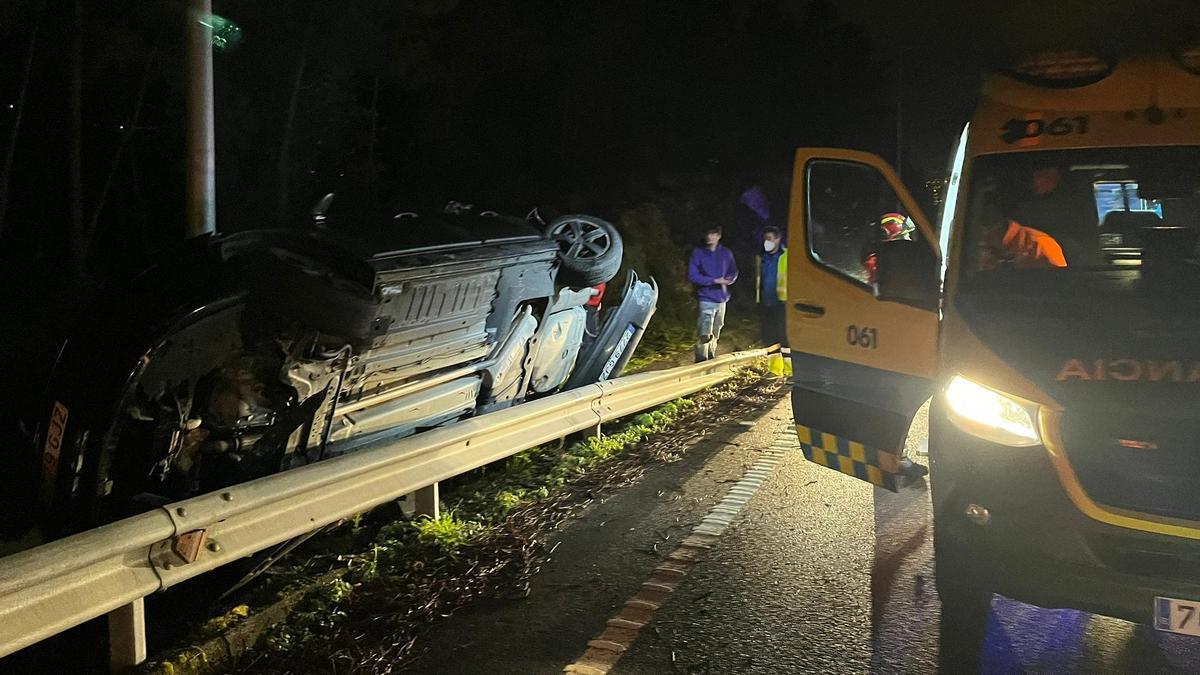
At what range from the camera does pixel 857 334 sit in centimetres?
473

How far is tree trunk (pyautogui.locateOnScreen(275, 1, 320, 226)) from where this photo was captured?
2012cm

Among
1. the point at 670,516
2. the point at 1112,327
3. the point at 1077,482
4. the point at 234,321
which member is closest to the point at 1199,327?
the point at 1112,327

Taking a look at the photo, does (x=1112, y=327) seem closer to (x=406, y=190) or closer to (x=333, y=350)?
(x=333, y=350)

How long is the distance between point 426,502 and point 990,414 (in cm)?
291

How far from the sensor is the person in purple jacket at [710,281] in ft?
33.8

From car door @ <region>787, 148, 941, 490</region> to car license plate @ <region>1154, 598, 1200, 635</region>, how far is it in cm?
145

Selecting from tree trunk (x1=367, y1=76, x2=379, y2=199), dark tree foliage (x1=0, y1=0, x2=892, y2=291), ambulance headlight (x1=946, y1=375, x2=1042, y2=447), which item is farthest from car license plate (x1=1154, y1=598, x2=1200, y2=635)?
tree trunk (x1=367, y1=76, x2=379, y2=199)

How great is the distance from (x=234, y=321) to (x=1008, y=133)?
350 centimetres

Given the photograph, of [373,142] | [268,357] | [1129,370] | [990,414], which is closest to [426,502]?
[268,357]

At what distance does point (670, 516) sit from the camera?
5.48 meters

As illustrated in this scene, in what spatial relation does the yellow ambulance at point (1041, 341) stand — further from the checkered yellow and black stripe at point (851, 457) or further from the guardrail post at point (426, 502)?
the guardrail post at point (426, 502)

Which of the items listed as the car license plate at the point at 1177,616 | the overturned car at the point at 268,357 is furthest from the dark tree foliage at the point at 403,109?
the car license plate at the point at 1177,616

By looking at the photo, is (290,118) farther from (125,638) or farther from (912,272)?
(125,638)

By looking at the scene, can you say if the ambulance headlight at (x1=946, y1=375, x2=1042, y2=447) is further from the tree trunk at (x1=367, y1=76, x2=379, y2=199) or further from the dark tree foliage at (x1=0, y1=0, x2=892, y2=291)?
the tree trunk at (x1=367, y1=76, x2=379, y2=199)
